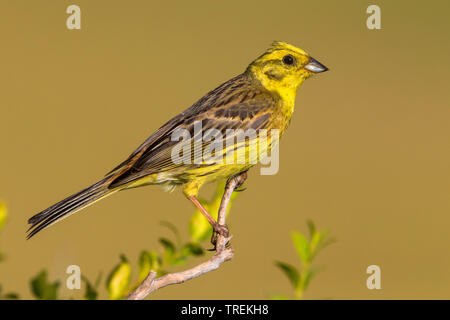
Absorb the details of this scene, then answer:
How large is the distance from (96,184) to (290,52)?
1.43 meters

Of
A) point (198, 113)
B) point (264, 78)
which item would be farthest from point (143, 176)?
point (264, 78)

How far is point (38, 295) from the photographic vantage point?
2.28m

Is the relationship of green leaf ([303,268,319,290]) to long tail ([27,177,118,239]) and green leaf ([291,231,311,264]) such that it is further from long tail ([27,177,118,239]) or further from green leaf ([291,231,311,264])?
long tail ([27,177,118,239])

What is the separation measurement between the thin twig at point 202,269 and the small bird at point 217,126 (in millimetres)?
78

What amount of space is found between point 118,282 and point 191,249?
1.19 ft

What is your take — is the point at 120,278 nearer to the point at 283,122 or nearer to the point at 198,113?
the point at 198,113

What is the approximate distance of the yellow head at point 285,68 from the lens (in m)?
3.63

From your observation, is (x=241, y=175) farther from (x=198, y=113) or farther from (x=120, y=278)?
(x=120, y=278)

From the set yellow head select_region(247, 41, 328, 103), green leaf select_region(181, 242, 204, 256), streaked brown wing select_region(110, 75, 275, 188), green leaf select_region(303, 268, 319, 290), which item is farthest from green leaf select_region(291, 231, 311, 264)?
yellow head select_region(247, 41, 328, 103)
